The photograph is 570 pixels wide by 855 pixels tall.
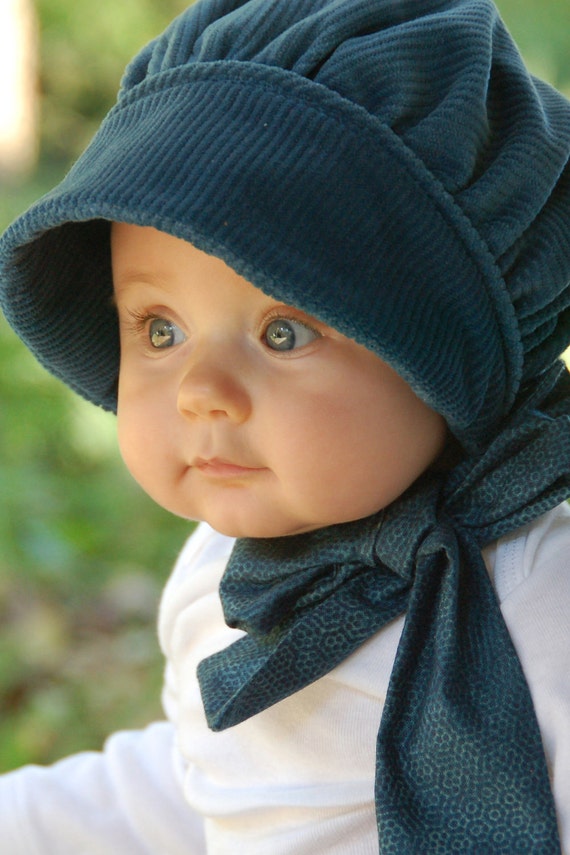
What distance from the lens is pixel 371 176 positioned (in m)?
0.86

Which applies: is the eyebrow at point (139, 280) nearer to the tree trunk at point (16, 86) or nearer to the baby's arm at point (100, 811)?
the baby's arm at point (100, 811)

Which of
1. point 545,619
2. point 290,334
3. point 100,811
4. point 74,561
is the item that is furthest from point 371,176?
point 74,561

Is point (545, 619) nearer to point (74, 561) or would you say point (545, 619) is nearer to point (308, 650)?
point (308, 650)

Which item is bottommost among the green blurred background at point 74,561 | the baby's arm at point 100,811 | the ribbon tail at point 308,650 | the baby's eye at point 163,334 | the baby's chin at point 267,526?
the green blurred background at point 74,561

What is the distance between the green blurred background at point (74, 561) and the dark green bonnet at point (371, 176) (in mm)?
1243

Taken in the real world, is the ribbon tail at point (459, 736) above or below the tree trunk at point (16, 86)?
above

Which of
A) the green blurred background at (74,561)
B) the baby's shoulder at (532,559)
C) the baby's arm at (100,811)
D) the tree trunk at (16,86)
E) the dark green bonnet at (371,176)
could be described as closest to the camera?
the dark green bonnet at (371,176)

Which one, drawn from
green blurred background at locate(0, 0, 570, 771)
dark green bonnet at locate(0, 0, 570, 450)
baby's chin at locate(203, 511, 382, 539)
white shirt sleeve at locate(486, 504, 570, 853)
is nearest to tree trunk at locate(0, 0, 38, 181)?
green blurred background at locate(0, 0, 570, 771)

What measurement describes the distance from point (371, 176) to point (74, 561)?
162cm

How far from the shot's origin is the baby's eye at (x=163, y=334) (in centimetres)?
101

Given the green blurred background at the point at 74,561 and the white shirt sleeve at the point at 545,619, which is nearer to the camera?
the white shirt sleeve at the point at 545,619

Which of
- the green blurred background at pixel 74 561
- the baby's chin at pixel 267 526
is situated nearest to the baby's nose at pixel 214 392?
the baby's chin at pixel 267 526

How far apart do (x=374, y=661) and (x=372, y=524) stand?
0.13 metres

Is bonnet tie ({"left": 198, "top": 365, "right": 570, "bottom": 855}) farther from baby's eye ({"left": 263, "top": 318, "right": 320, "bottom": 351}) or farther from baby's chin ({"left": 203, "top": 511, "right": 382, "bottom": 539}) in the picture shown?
baby's eye ({"left": 263, "top": 318, "right": 320, "bottom": 351})
